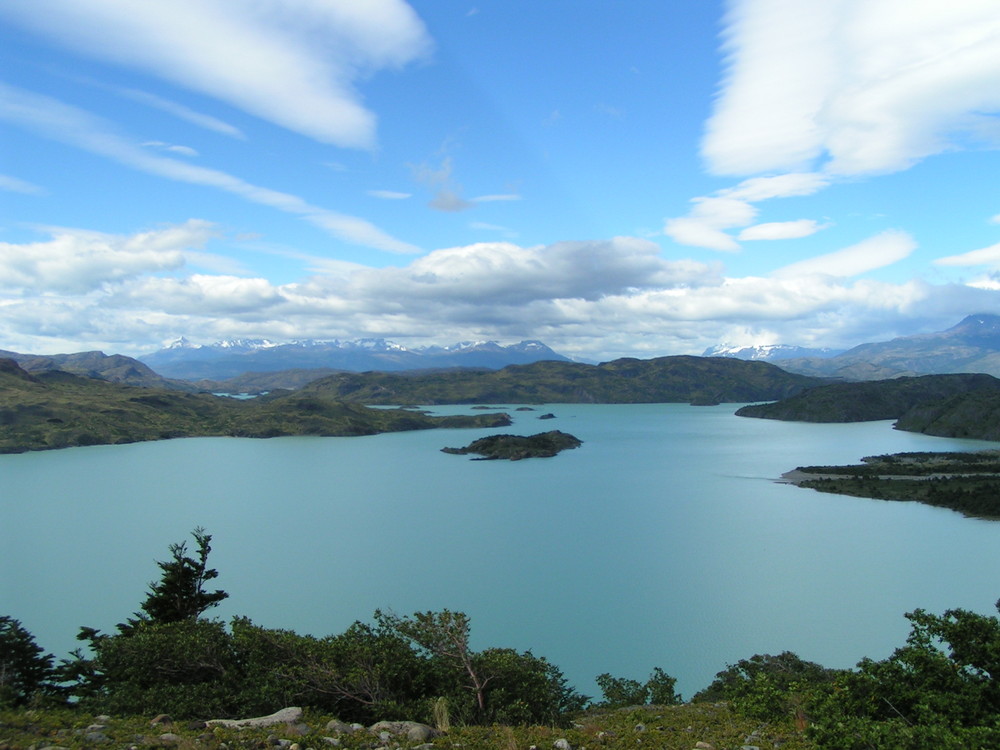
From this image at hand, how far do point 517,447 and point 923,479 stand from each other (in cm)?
5626

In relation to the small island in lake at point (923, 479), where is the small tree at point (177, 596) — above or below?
above

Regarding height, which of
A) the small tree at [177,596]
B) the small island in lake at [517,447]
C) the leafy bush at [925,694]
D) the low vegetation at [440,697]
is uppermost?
the leafy bush at [925,694]

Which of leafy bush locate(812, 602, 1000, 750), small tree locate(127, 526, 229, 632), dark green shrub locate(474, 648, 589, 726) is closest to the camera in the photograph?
leafy bush locate(812, 602, 1000, 750)

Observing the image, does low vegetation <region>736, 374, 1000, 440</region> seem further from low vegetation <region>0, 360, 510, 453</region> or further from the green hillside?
low vegetation <region>0, 360, 510, 453</region>

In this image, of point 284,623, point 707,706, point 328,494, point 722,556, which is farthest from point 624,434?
point 707,706

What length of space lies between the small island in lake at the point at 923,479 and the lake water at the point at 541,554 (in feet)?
9.31

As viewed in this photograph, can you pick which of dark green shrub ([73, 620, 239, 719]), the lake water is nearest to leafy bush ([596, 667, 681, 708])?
the lake water

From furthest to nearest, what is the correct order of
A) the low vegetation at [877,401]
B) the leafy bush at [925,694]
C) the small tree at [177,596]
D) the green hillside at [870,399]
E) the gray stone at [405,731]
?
1. the green hillside at [870,399]
2. the low vegetation at [877,401]
3. the small tree at [177,596]
4. the gray stone at [405,731]
5. the leafy bush at [925,694]

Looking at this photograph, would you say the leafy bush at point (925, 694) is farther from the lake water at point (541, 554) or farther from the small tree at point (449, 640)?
the lake water at point (541, 554)

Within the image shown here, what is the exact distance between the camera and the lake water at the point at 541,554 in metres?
28.5

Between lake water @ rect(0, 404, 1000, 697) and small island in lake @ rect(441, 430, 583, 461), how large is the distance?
11740mm

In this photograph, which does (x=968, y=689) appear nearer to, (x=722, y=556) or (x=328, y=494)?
(x=722, y=556)

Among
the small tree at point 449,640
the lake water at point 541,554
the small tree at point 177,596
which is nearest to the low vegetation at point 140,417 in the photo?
the lake water at point 541,554

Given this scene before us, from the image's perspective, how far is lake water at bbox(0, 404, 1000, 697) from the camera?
28500mm
